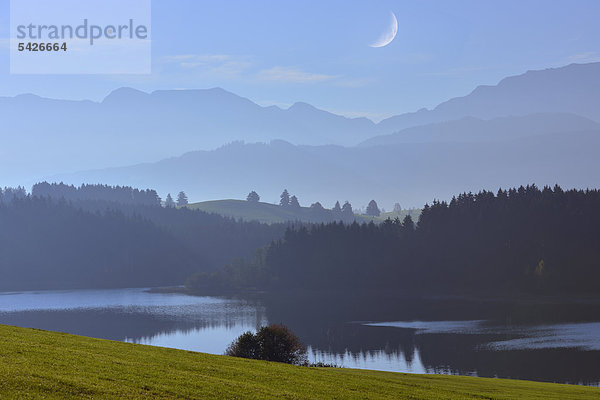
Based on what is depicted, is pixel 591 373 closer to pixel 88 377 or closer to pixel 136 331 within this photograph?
pixel 88 377

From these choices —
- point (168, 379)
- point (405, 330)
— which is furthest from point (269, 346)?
point (405, 330)

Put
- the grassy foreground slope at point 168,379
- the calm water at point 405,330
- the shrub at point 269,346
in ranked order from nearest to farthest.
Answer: the grassy foreground slope at point 168,379, the shrub at point 269,346, the calm water at point 405,330

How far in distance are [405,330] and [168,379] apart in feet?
354

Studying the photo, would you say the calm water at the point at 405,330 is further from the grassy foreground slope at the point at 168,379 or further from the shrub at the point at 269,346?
the grassy foreground slope at the point at 168,379

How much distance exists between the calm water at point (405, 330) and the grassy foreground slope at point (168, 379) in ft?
124

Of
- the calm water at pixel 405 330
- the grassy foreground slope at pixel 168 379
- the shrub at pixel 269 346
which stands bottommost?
the calm water at pixel 405 330

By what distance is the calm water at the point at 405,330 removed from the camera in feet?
319

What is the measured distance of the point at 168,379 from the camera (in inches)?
1524

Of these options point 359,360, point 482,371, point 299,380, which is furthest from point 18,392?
point 359,360

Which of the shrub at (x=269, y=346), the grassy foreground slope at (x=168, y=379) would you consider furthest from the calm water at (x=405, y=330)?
the grassy foreground slope at (x=168, y=379)

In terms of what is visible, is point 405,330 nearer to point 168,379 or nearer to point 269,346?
point 269,346

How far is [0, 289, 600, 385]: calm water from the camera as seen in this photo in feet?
319

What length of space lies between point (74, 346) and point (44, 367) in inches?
418

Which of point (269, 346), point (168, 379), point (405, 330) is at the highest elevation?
point (168, 379)
